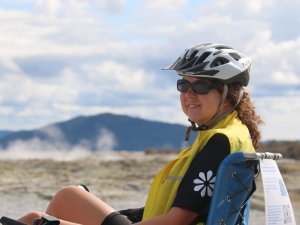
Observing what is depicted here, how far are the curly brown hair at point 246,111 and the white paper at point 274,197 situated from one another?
297mm

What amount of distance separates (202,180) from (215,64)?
2.19 ft

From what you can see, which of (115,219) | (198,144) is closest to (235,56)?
(198,144)

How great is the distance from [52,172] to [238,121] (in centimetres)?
1426

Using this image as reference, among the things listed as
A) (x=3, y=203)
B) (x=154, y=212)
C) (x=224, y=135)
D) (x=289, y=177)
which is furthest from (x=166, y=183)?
(x=289, y=177)

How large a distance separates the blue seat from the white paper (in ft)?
0.17

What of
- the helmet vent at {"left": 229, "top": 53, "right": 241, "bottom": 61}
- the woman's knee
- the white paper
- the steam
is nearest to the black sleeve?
the white paper

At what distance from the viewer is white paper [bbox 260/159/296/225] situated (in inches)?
126

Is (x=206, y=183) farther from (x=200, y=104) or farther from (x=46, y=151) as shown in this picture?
(x=46, y=151)

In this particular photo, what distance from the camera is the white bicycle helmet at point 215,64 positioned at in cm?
346

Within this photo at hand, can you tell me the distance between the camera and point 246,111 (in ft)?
11.5

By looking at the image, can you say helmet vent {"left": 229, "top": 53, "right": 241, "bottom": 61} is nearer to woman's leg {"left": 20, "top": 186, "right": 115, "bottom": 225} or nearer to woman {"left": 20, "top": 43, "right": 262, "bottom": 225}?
woman {"left": 20, "top": 43, "right": 262, "bottom": 225}

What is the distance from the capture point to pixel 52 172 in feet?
56.9

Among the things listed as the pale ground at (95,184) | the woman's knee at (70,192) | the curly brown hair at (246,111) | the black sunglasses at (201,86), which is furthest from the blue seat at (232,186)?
the pale ground at (95,184)

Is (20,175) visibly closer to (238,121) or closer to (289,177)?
(289,177)
